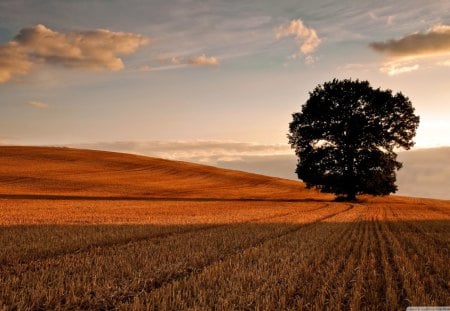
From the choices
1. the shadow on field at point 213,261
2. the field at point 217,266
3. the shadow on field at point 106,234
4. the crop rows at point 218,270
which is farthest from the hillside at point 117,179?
the crop rows at point 218,270

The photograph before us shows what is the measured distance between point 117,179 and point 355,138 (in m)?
31.7

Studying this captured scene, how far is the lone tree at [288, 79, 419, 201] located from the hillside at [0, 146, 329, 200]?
7031mm

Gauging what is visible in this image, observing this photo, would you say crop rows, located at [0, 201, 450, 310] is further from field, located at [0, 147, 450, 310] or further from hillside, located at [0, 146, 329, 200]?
hillside, located at [0, 146, 329, 200]

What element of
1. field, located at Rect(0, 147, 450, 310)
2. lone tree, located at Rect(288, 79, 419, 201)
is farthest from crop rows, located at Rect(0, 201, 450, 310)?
lone tree, located at Rect(288, 79, 419, 201)

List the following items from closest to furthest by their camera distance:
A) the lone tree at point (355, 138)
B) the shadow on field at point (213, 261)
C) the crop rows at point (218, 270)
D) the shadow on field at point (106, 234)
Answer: the crop rows at point (218, 270) < the shadow on field at point (213, 261) < the shadow on field at point (106, 234) < the lone tree at point (355, 138)

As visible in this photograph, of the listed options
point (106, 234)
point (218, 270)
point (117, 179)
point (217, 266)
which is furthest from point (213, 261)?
point (117, 179)

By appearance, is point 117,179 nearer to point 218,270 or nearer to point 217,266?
point 217,266

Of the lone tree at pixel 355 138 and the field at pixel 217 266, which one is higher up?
the lone tree at pixel 355 138

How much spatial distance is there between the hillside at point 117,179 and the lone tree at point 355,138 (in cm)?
703

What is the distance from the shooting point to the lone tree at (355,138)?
49.1 m

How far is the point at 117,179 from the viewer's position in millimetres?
62312

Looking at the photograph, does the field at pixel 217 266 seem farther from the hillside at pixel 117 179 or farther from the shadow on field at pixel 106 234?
the hillside at pixel 117 179

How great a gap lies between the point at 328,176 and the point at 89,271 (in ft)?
138

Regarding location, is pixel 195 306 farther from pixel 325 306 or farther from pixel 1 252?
pixel 1 252
